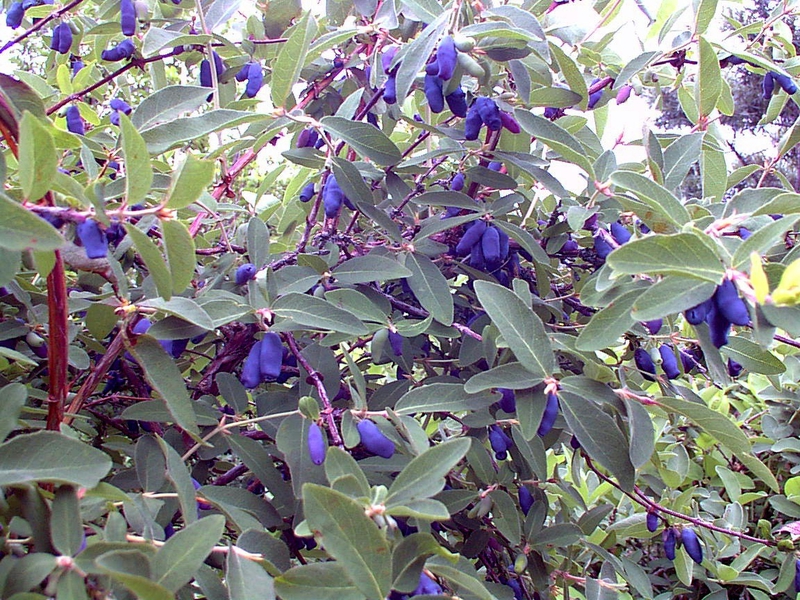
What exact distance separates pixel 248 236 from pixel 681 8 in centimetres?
102

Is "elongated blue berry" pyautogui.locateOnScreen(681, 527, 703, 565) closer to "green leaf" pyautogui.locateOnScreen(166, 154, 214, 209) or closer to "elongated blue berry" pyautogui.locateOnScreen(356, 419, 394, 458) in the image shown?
"elongated blue berry" pyautogui.locateOnScreen(356, 419, 394, 458)

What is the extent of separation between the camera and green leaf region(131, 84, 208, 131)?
959mm

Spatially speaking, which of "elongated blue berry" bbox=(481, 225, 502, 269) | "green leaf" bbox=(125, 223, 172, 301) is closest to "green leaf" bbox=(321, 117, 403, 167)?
"elongated blue berry" bbox=(481, 225, 502, 269)

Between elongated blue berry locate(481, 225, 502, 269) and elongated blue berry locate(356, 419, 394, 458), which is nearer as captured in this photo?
elongated blue berry locate(356, 419, 394, 458)

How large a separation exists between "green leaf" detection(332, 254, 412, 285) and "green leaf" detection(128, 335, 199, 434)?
33cm

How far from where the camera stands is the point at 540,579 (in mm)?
1211

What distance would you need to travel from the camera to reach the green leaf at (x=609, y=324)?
2.69ft

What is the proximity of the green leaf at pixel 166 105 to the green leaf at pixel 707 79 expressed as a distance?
793 mm

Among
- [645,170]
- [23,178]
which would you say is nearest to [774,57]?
[645,170]

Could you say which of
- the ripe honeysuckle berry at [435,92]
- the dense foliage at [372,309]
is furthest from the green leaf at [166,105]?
the ripe honeysuckle berry at [435,92]

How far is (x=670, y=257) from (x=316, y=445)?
1.55ft

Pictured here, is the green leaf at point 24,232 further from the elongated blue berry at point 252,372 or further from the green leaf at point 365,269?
the green leaf at point 365,269

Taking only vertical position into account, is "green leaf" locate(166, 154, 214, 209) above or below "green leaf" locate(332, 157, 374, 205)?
above

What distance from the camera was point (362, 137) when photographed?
108 centimetres
